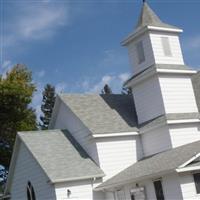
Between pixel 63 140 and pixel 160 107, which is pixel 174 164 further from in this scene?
pixel 63 140

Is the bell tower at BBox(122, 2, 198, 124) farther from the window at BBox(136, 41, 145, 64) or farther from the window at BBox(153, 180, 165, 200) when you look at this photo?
the window at BBox(153, 180, 165, 200)

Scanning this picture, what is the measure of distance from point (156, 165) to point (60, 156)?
6.00 meters

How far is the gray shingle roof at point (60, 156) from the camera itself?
27031mm

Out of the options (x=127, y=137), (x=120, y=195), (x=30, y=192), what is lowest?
(x=120, y=195)

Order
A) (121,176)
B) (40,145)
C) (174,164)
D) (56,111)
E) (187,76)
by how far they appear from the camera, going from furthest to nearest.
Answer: (56,111) → (187,76) → (40,145) → (121,176) → (174,164)

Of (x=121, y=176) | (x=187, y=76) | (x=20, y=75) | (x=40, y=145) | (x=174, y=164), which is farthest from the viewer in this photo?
(x=20, y=75)

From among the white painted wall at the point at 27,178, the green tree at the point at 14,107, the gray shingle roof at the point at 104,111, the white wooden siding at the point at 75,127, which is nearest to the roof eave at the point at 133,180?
the white wooden siding at the point at 75,127

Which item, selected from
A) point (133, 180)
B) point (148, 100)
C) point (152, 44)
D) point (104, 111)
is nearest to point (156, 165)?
point (133, 180)

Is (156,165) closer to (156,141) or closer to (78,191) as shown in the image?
(156,141)

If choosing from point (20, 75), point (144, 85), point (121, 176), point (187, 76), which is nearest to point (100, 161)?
point (121, 176)

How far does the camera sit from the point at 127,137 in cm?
3019

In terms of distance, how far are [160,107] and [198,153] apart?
6709 millimetres

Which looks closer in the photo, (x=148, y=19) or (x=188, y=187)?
(x=188, y=187)

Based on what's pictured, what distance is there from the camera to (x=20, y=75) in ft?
156
